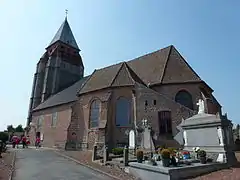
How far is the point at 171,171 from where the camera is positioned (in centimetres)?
732

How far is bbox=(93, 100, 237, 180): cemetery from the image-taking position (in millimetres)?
7914

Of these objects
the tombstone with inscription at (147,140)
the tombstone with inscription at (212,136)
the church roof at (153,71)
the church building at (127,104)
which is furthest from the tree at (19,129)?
the tombstone with inscription at (212,136)

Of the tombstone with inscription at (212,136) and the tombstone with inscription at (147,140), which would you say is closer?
the tombstone with inscription at (212,136)

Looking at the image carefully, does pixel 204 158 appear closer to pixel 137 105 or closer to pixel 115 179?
pixel 115 179

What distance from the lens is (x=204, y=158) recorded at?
29.6ft

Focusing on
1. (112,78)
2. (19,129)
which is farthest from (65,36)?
(19,129)

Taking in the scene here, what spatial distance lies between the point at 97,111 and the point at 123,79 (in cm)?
455

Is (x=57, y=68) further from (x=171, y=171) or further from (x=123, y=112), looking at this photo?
(x=171, y=171)

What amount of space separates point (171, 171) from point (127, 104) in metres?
13.2

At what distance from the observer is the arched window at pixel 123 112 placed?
19.8 meters

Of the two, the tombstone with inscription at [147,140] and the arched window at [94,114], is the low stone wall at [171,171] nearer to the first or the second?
the tombstone with inscription at [147,140]

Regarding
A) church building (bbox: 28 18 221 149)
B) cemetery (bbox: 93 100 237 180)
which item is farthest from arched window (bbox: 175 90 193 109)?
cemetery (bbox: 93 100 237 180)

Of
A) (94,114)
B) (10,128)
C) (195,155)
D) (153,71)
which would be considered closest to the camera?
(195,155)

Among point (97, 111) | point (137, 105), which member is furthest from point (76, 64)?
point (137, 105)
